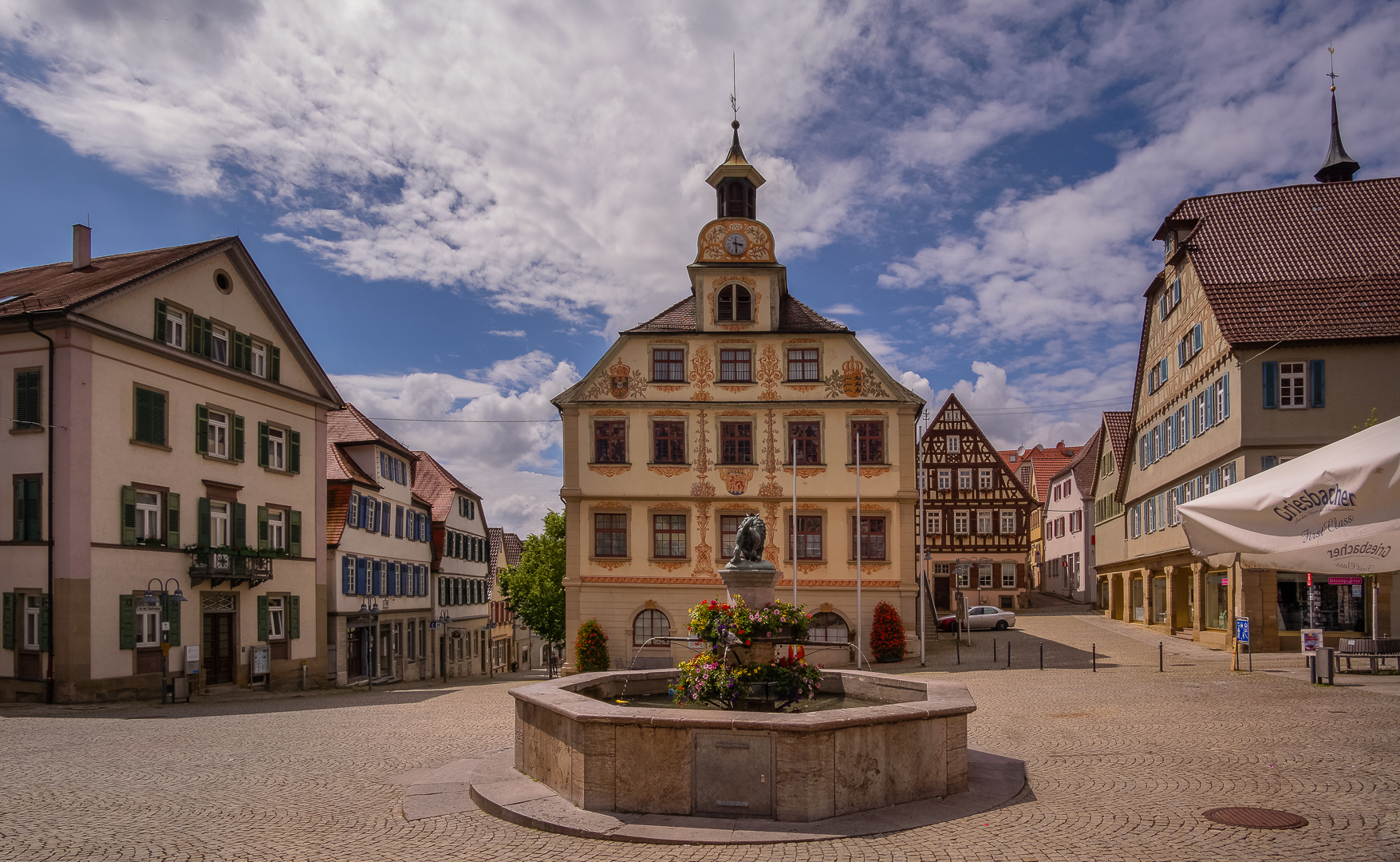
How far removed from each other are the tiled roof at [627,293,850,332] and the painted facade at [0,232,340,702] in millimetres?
10990

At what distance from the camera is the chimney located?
1170 inches

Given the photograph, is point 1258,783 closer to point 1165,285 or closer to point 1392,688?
point 1392,688

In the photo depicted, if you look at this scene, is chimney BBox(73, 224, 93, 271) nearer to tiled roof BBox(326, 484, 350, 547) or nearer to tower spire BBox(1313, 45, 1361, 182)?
tiled roof BBox(326, 484, 350, 547)

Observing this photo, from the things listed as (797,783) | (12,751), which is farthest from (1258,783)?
(12,751)

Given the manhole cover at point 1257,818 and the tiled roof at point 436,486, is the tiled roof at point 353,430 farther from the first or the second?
the manhole cover at point 1257,818

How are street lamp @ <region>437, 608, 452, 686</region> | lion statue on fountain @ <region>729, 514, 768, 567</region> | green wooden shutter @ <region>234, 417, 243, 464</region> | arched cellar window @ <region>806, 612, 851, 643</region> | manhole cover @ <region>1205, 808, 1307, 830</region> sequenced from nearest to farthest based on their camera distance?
manhole cover @ <region>1205, 808, 1307, 830</region> < lion statue on fountain @ <region>729, 514, 768, 567</region> < green wooden shutter @ <region>234, 417, 243, 464</region> < arched cellar window @ <region>806, 612, 851, 643</region> < street lamp @ <region>437, 608, 452, 686</region>

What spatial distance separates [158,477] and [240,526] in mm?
3589

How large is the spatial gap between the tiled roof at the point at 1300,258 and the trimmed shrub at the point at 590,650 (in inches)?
792

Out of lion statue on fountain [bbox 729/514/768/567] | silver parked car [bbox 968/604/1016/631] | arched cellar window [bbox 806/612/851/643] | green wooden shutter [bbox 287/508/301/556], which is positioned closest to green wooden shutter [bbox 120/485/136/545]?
green wooden shutter [bbox 287/508/301/556]

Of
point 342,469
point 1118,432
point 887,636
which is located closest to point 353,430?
point 342,469

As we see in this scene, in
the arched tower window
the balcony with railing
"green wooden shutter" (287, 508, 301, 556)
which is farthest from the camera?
the arched tower window

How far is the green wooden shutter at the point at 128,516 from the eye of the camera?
24.8 meters

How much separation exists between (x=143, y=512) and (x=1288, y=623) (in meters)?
29.7

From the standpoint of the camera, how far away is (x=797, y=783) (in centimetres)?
891
